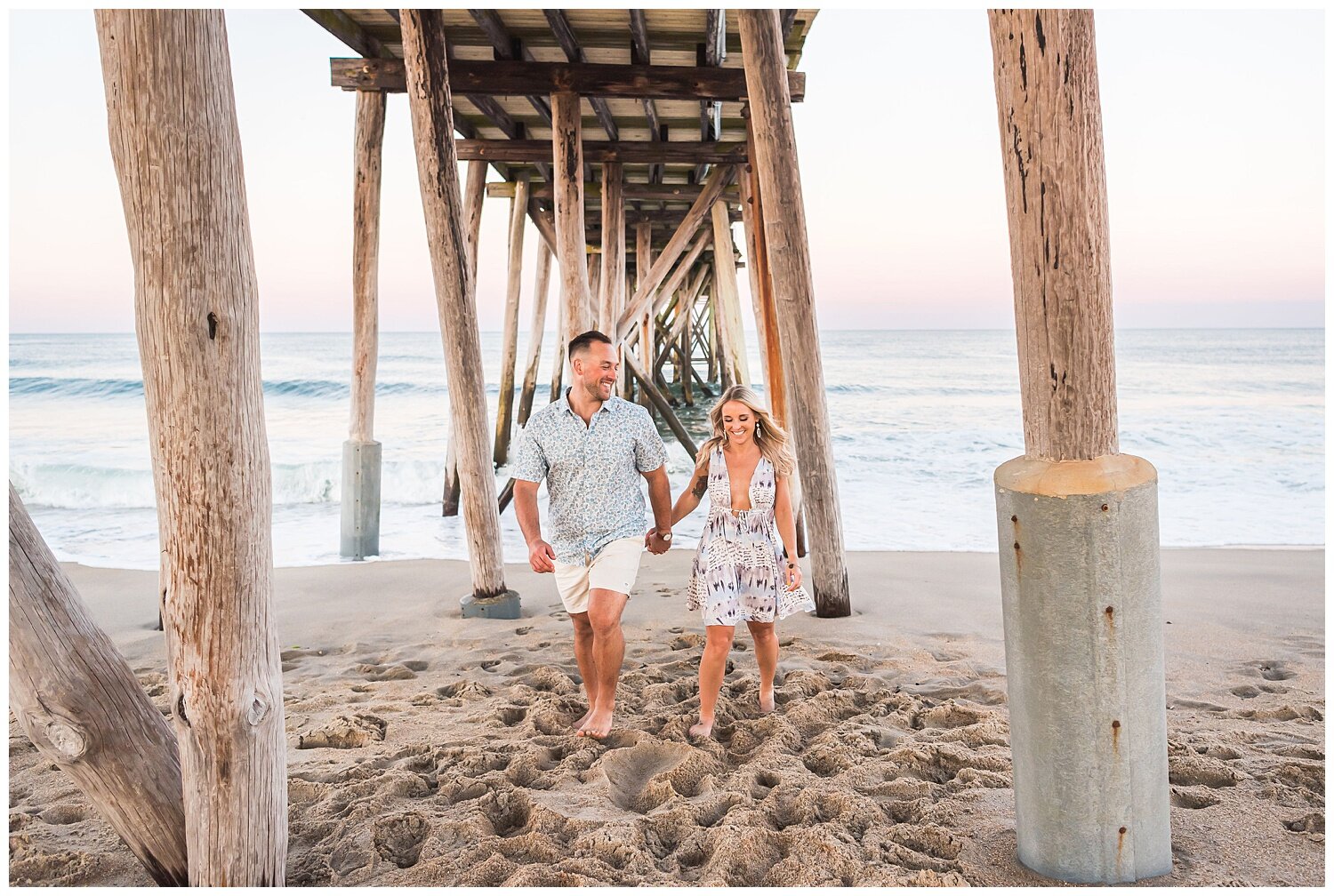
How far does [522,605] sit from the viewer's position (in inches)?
206

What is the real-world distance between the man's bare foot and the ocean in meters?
4.39

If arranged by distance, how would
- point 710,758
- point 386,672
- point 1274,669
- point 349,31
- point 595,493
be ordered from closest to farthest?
point 710,758, point 595,493, point 1274,669, point 386,672, point 349,31

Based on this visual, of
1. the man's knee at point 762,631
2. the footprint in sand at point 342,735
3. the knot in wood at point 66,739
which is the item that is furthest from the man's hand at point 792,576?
the knot in wood at point 66,739

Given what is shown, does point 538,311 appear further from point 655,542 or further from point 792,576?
point 792,576

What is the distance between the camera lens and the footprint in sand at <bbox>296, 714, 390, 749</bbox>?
3.18 m

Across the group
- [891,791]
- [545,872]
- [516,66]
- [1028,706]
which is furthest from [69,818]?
[516,66]

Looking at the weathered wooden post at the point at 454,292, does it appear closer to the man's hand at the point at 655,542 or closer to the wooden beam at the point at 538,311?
the man's hand at the point at 655,542

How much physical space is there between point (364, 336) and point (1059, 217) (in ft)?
18.3

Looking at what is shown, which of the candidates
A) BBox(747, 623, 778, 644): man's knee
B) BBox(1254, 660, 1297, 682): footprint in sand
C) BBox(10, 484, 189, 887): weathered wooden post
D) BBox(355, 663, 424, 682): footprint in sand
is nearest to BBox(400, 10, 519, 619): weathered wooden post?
BBox(355, 663, 424, 682): footprint in sand

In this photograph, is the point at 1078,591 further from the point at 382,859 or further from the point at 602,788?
the point at 382,859

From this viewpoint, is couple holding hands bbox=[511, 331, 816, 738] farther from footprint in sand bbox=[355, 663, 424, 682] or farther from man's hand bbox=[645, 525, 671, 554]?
footprint in sand bbox=[355, 663, 424, 682]

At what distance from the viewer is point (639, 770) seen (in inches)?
119

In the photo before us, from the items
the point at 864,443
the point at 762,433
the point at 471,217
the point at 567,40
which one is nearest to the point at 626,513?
the point at 762,433

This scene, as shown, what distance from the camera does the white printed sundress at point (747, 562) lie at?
3273 mm
